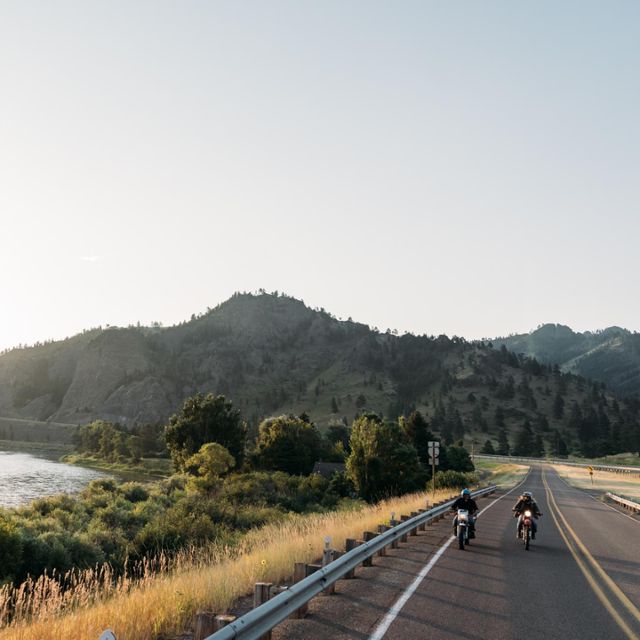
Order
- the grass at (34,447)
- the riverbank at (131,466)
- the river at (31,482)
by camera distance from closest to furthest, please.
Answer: the river at (31,482)
the riverbank at (131,466)
the grass at (34,447)

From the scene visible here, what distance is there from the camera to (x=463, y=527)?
1512cm

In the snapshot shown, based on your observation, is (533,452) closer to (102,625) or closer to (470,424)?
(470,424)

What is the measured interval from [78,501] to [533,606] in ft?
155

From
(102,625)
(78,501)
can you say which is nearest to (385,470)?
(78,501)

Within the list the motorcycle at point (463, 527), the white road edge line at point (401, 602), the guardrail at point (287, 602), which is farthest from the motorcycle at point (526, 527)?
the guardrail at point (287, 602)

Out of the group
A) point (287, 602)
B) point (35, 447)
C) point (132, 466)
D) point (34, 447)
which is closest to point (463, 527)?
point (287, 602)

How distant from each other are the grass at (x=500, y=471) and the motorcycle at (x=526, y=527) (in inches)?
2222

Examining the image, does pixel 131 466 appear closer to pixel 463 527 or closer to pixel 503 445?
pixel 503 445

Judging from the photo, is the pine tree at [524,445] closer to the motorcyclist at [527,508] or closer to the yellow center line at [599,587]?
the yellow center line at [599,587]

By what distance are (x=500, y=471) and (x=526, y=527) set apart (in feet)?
262

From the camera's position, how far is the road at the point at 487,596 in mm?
7527

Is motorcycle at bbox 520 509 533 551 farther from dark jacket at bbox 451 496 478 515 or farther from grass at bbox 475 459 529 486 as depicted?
grass at bbox 475 459 529 486

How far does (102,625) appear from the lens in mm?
6680

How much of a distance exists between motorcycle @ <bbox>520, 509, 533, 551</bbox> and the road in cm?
32
